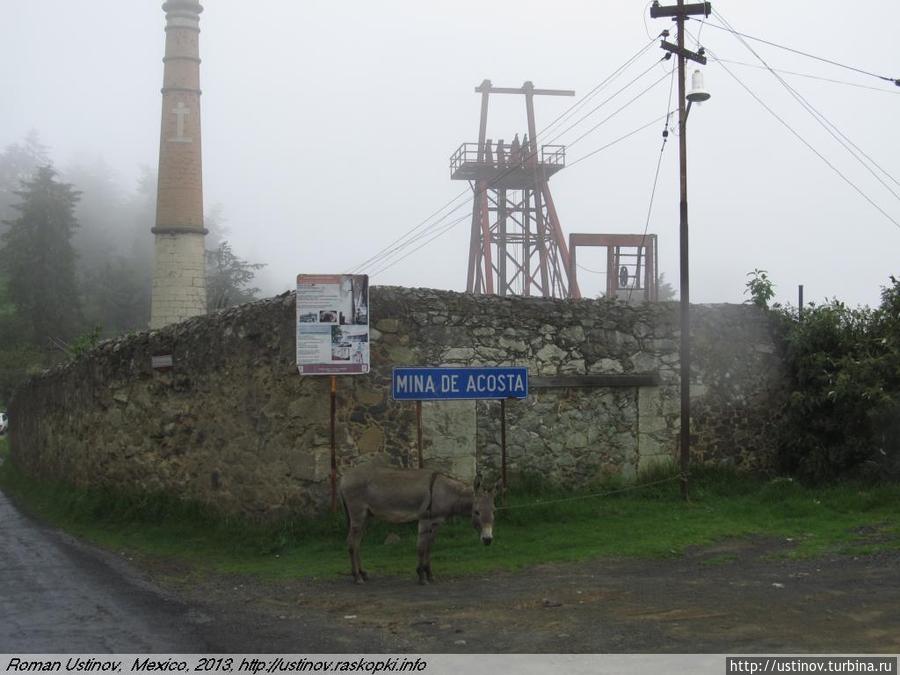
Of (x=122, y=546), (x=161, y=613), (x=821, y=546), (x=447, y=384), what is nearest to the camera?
(x=161, y=613)

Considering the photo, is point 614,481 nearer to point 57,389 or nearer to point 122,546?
point 122,546

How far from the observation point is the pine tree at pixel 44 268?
6106cm

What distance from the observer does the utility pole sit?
13805 mm

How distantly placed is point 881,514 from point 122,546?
10.8 m

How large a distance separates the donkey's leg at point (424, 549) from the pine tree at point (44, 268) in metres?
56.6

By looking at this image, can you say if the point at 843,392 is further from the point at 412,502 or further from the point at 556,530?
the point at 412,502

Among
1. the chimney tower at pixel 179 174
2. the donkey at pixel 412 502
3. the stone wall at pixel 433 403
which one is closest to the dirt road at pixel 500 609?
the donkey at pixel 412 502

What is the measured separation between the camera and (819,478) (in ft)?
47.6

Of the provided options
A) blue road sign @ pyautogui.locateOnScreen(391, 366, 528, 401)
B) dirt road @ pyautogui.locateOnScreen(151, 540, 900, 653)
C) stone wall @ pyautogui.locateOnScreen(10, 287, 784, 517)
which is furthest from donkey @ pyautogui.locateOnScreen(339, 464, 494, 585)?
stone wall @ pyautogui.locateOnScreen(10, 287, 784, 517)

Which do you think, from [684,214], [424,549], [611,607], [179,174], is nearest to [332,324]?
[424,549]

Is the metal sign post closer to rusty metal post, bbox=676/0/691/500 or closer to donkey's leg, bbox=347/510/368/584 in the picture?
donkey's leg, bbox=347/510/368/584

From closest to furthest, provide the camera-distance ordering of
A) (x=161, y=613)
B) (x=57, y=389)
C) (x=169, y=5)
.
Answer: (x=161, y=613), (x=57, y=389), (x=169, y=5)

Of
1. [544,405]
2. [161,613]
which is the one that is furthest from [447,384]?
[161,613]

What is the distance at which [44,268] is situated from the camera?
61.7m
